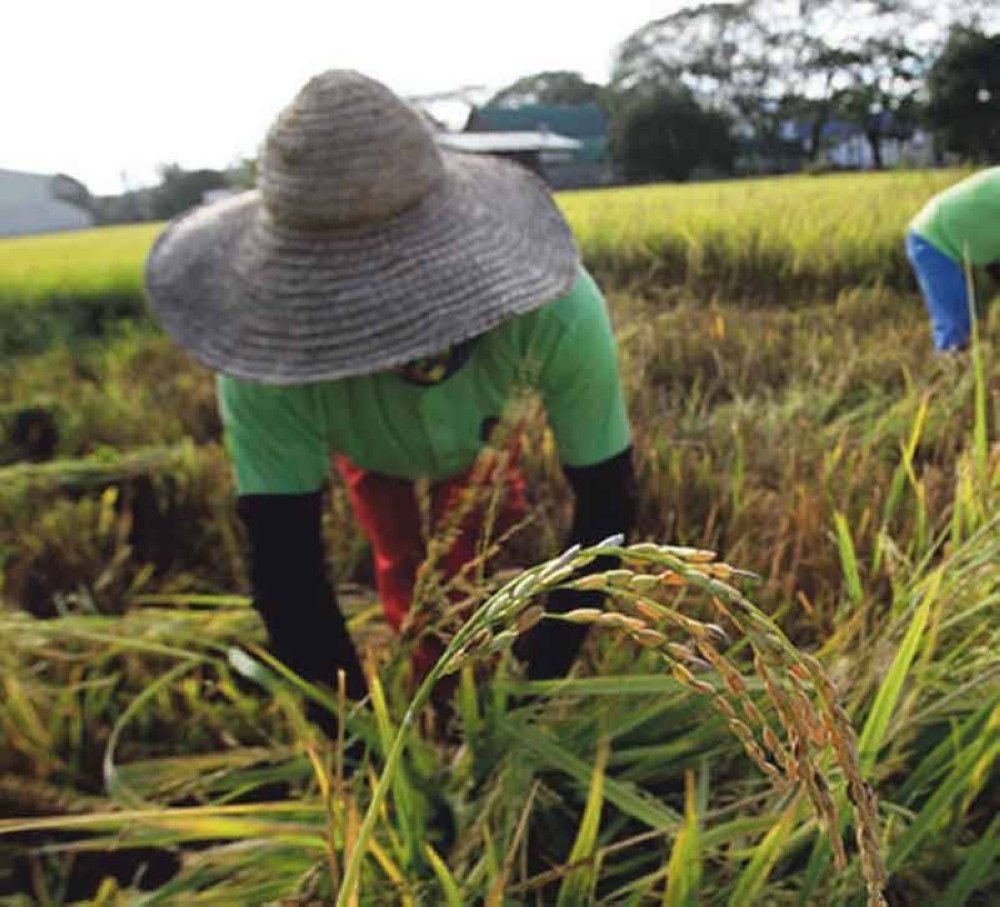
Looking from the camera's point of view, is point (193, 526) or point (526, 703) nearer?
point (526, 703)

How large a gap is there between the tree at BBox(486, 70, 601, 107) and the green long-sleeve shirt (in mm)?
20709

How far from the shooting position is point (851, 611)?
3.53ft

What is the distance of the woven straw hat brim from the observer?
0.92 metres

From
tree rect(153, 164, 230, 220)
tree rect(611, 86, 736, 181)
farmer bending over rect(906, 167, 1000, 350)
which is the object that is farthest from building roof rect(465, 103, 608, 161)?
farmer bending over rect(906, 167, 1000, 350)

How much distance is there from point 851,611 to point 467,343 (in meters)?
0.60

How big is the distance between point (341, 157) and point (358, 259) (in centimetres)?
11

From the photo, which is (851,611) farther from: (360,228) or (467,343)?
(360,228)

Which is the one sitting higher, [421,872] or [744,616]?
[744,616]

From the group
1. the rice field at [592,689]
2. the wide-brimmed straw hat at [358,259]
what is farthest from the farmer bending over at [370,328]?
the rice field at [592,689]

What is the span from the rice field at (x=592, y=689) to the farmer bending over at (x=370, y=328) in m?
0.13

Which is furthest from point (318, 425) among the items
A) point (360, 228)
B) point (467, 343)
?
point (360, 228)

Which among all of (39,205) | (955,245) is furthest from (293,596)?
(39,205)

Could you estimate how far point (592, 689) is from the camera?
31.1 inches

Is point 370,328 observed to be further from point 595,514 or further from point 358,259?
point 595,514
